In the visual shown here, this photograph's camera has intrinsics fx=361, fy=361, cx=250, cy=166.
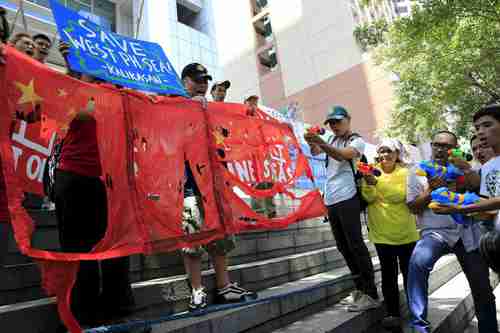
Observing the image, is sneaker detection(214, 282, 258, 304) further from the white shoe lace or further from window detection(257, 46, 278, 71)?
window detection(257, 46, 278, 71)

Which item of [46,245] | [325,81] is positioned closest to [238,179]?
[46,245]

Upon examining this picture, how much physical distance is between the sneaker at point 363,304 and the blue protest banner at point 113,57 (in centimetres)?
241

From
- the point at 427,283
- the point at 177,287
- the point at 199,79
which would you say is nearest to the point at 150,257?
the point at 177,287

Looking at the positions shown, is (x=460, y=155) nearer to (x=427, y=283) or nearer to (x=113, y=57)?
(x=427, y=283)

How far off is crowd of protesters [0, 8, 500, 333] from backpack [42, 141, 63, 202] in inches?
1.6

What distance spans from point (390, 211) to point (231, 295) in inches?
66.1

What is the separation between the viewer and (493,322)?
2.75 metres

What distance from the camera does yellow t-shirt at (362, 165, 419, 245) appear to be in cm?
331

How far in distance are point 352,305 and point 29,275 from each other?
8.60 ft

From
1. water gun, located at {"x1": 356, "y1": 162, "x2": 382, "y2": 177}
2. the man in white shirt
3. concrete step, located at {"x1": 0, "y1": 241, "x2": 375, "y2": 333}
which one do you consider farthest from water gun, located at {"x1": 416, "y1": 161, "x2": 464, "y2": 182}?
concrete step, located at {"x1": 0, "y1": 241, "x2": 375, "y2": 333}

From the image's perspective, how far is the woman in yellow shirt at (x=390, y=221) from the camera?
329 centimetres

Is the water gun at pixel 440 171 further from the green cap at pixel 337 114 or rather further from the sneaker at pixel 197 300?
the sneaker at pixel 197 300

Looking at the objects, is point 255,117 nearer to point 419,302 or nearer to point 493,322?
point 419,302

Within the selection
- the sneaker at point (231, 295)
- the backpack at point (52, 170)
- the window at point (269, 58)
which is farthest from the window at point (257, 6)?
the backpack at point (52, 170)
